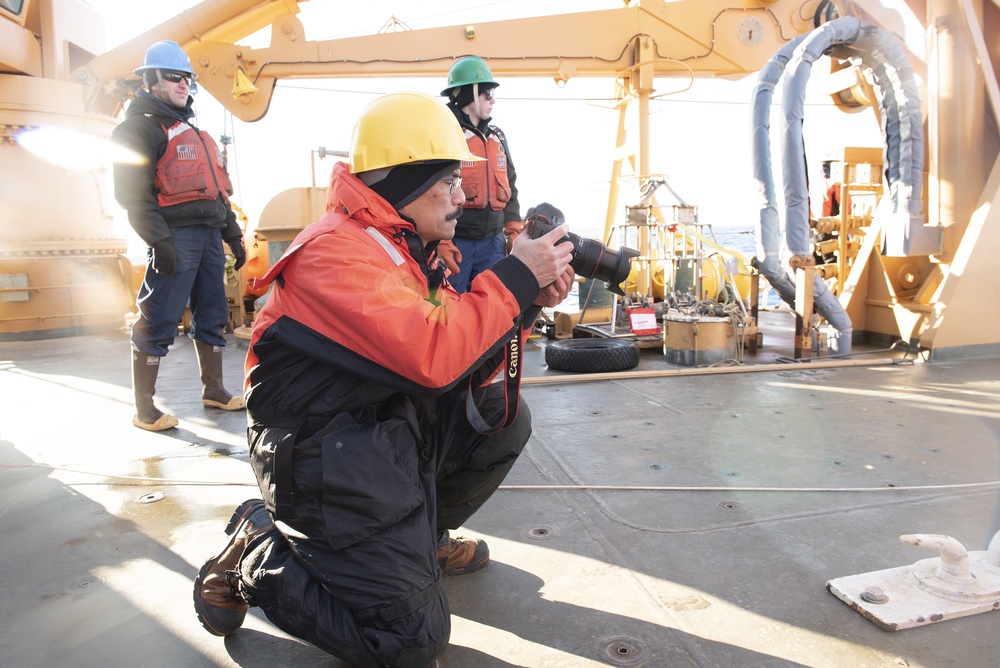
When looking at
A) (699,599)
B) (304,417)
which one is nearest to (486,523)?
(699,599)

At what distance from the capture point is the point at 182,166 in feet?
11.6

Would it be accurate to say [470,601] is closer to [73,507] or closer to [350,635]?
[350,635]

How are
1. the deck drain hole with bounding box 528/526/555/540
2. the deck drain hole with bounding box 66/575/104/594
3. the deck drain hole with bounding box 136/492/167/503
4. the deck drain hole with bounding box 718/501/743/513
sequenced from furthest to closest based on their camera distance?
the deck drain hole with bounding box 136/492/167/503 < the deck drain hole with bounding box 718/501/743/513 < the deck drain hole with bounding box 528/526/555/540 < the deck drain hole with bounding box 66/575/104/594

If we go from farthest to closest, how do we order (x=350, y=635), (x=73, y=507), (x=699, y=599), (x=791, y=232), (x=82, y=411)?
(x=791, y=232) < (x=82, y=411) < (x=73, y=507) < (x=699, y=599) < (x=350, y=635)

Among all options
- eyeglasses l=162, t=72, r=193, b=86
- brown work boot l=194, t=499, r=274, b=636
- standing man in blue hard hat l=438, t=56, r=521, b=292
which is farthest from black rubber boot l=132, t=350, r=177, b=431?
brown work boot l=194, t=499, r=274, b=636

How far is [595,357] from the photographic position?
4.98 metres

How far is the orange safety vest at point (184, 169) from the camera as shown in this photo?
139 inches

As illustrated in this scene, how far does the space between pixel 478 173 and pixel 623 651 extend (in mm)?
2783

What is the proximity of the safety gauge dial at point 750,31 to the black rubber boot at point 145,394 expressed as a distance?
24.8 feet

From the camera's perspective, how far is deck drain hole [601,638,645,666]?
153 cm

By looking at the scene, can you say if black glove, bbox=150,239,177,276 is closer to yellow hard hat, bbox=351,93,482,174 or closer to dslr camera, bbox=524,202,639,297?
yellow hard hat, bbox=351,93,482,174

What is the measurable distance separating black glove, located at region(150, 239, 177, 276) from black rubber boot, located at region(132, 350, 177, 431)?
1.62 ft

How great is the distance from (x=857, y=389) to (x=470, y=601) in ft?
10.9

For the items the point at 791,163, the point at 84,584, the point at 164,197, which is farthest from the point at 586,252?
the point at 791,163
